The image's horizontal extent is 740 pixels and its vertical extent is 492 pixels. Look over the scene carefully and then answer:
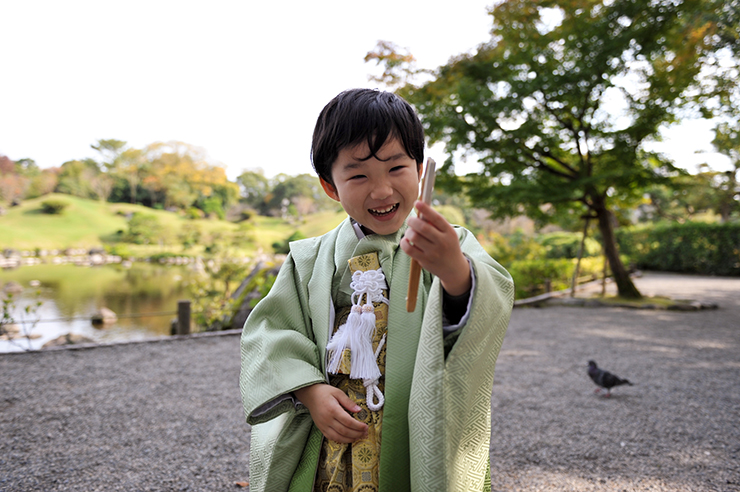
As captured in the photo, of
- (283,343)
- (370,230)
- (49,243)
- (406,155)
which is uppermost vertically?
(406,155)

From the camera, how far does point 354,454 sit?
1.13 metres

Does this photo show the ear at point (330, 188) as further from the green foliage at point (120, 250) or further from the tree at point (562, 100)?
the green foliage at point (120, 250)

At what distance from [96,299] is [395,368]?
46.2 feet

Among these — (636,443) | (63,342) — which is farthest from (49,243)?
(636,443)

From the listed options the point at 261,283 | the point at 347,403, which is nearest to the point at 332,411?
the point at 347,403

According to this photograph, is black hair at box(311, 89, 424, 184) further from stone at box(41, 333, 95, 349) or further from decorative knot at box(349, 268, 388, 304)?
stone at box(41, 333, 95, 349)

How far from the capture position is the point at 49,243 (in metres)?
27.1

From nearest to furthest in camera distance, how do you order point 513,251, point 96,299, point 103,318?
point 103,318 → point 96,299 → point 513,251

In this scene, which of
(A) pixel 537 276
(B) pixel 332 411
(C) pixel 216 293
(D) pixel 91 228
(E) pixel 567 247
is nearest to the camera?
(B) pixel 332 411

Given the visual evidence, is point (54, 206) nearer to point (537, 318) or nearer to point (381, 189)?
point (537, 318)

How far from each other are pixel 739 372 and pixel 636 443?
301cm

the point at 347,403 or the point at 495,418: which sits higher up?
the point at 347,403

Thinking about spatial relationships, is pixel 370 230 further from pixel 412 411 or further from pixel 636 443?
pixel 636 443

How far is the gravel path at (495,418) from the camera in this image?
2754mm
